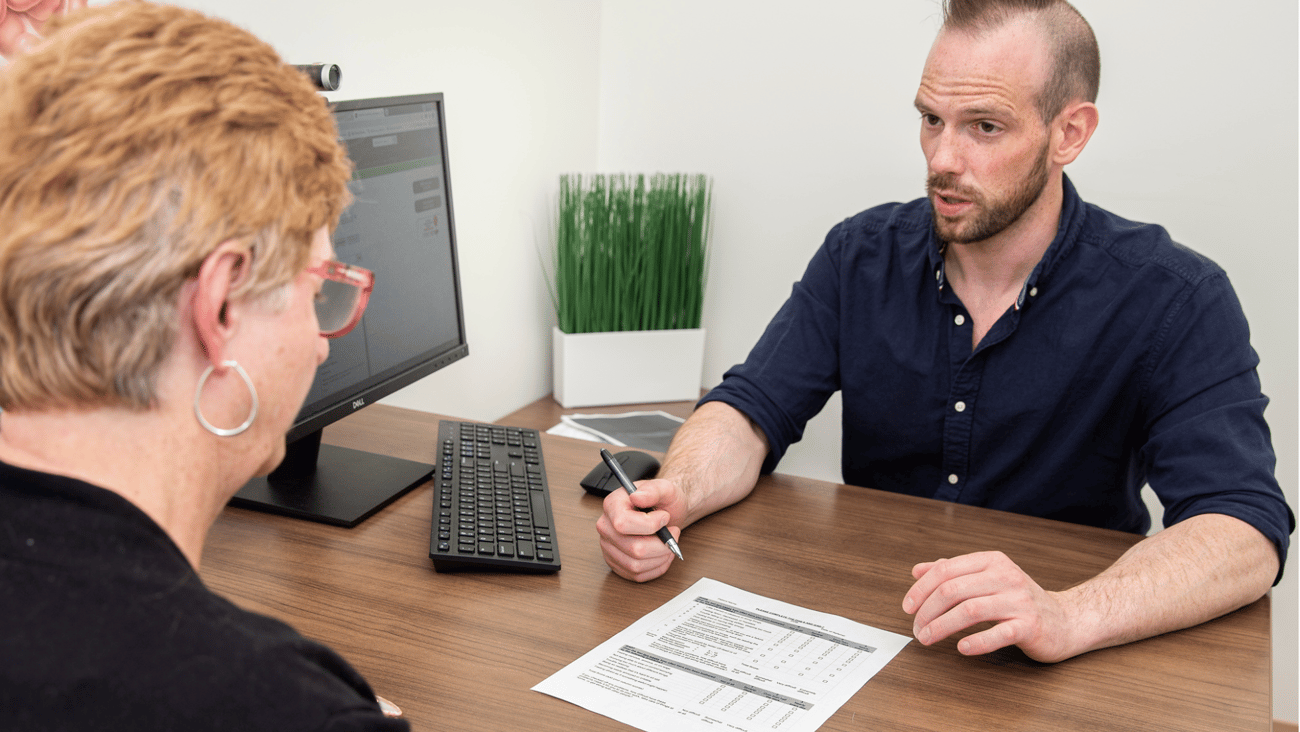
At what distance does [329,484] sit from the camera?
126 centimetres

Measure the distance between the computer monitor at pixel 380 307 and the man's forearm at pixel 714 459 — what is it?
0.34 m

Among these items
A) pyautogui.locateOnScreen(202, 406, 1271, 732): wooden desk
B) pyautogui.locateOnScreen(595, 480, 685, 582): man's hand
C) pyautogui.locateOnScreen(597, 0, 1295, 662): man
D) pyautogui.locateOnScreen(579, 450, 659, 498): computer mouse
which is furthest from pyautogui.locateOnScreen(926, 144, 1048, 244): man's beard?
pyautogui.locateOnScreen(595, 480, 685, 582): man's hand

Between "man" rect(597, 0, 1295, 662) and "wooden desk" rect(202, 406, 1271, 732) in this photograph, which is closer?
"wooden desk" rect(202, 406, 1271, 732)

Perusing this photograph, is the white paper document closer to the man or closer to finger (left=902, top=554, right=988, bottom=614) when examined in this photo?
finger (left=902, top=554, right=988, bottom=614)

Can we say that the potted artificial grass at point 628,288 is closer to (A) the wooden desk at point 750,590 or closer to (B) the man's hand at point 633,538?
(A) the wooden desk at point 750,590

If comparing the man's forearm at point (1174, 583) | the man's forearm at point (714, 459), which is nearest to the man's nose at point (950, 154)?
the man's forearm at point (714, 459)

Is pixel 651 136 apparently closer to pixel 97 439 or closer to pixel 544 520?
pixel 544 520

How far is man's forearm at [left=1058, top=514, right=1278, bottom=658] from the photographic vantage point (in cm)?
103

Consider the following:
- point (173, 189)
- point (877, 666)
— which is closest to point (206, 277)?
point (173, 189)

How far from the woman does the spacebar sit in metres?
0.58

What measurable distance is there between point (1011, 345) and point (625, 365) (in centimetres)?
95

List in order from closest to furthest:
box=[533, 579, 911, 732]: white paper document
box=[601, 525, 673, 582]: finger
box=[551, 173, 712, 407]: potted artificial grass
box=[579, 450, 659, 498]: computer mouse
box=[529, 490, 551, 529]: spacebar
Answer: box=[533, 579, 911, 732]: white paper document → box=[601, 525, 673, 582]: finger → box=[529, 490, 551, 529]: spacebar → box=[579, 450, 659, 498]: computer mouse → box=[551, 173, 712, 407]: potted artificial grass

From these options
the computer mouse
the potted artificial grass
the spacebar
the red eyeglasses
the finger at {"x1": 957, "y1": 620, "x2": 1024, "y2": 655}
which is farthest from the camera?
the potted artificial grass

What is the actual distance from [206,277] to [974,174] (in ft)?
4.03
